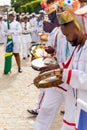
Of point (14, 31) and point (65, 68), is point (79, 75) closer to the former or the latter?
point (65, 68)

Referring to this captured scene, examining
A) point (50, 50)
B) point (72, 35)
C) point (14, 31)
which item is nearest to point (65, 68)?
point (72, 35)

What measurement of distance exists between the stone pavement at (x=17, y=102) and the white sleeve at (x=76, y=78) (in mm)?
2640

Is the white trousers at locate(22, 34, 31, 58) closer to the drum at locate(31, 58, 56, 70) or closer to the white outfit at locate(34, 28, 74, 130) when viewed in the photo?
the drum at locate(31, 58, 56, 70)

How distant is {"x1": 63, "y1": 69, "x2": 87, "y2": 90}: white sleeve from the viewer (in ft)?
10.5

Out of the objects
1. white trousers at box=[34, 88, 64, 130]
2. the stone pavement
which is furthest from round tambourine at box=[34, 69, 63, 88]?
the stone pavement

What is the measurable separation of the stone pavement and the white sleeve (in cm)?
264

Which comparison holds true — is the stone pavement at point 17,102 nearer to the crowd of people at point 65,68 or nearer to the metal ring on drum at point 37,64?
the crowd of people at point 65,68

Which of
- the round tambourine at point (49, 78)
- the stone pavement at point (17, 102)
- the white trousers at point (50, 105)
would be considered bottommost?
the stone pavement at point (17, 102)

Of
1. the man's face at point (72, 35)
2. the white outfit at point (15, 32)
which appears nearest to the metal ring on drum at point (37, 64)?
the man's face at point (72, 35)

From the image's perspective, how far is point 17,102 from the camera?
7.37 meters

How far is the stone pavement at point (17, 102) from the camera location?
19.8ft

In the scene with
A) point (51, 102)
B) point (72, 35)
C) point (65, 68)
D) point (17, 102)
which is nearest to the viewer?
point (72, 35)

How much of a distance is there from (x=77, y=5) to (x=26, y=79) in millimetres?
5993

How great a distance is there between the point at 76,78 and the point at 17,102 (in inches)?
166
